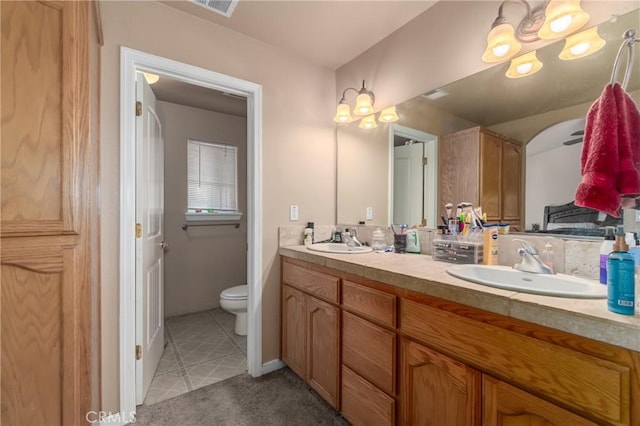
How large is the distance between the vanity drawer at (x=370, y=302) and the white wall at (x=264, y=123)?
2.67 ft

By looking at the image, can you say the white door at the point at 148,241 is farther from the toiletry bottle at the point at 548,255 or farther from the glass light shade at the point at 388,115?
the toiletry bottle at the point at 548,255

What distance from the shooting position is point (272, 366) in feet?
6.91

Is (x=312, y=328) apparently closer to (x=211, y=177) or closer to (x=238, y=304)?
(x=238, y=304)

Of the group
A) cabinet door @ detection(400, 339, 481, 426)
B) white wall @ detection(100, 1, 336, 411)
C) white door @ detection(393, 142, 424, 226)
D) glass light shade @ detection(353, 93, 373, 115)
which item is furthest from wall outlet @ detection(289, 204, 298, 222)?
cabinet door @ detection(400, 339, 481, 426)

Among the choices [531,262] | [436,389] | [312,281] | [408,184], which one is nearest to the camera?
[436,389]

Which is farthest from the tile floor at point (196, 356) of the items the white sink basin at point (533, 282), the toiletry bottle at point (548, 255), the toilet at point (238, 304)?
the toiletry bottle at point (548, 255)

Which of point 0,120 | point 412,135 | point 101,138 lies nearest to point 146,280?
point 101,138

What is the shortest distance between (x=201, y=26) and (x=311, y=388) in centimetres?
248

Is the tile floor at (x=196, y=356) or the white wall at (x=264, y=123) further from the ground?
the white wall at (x=264, y=123)

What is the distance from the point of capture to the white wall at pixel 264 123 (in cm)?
155

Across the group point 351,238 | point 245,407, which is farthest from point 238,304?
point 351,238

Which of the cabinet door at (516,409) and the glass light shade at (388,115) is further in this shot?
the glass light shade at (388,115)

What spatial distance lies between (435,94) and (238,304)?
2262 mm

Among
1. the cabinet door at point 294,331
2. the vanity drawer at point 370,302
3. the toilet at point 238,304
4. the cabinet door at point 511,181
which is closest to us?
the vanity drawer at point 370,302
